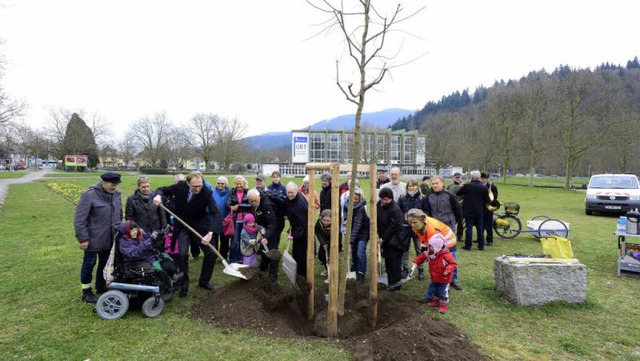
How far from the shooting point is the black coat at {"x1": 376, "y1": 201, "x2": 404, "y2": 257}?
543 centimetres

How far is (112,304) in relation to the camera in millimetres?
4402

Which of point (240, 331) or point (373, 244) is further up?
point (373, 244)

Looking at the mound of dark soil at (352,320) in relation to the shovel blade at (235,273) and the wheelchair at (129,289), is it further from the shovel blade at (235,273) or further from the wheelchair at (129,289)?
the wheelchair at (129,289)

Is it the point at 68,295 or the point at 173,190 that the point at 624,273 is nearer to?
the point at 173,190

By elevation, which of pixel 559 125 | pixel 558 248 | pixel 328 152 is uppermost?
pixel 559 125

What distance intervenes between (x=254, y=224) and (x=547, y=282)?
4664 millimetres

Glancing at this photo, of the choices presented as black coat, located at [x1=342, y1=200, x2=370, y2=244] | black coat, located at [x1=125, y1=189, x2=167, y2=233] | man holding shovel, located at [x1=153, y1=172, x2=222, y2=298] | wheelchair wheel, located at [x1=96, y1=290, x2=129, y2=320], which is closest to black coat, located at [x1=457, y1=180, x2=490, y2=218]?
black coat, located at [x1=342, y1=200, x2=370, y2=244]

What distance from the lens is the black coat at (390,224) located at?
5.43 metres

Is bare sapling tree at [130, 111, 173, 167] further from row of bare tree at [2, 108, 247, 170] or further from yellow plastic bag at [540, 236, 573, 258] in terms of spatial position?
yellow plastic bag at [540, 236, 573, 258]

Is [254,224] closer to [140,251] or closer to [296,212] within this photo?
[296,212]

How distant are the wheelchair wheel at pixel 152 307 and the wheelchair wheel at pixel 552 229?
9020 mm

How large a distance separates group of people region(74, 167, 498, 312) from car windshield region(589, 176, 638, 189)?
12315mm

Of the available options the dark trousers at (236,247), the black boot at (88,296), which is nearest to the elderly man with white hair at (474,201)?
the dark trousers at (236,247)

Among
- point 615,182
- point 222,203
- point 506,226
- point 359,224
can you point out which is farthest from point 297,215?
point 615,182
